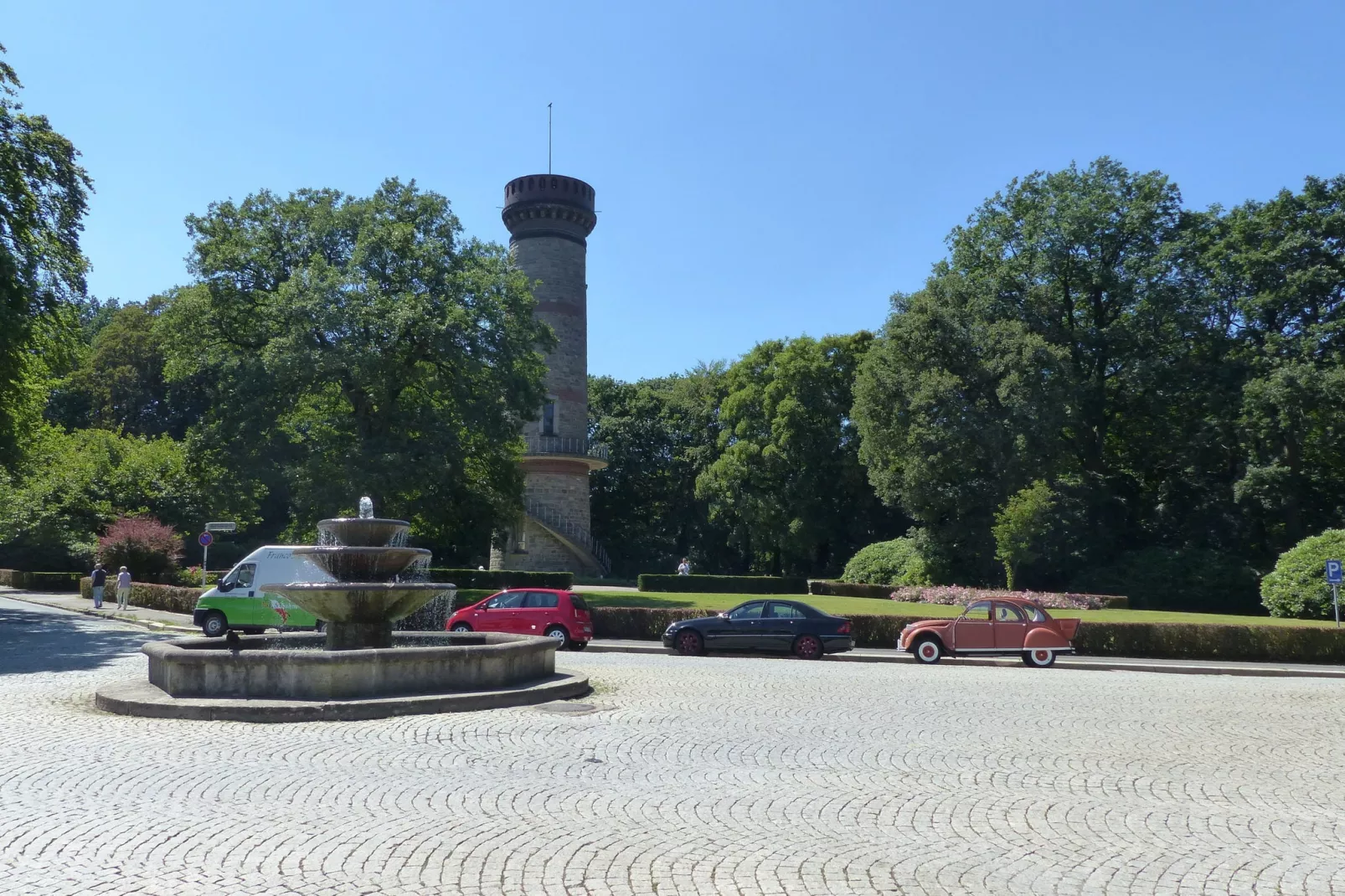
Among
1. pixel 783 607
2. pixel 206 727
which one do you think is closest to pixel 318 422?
pixel 783 607

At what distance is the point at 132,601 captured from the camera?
1356 inches

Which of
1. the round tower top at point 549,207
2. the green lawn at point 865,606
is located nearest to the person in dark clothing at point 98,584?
the green lawn at point 865,606

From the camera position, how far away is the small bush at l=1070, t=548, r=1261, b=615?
40625mm

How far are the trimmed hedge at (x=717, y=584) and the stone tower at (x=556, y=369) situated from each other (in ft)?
23.4

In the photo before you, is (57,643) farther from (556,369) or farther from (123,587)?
(556,369)

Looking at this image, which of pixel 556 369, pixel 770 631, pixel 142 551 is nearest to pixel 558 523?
pixel 556 369

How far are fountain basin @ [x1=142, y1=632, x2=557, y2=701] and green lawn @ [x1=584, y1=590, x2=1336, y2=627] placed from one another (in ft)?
56.1

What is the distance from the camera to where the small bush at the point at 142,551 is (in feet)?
122

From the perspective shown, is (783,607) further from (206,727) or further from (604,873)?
(604,873)

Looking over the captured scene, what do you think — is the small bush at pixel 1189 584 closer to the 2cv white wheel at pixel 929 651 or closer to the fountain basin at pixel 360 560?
the 2cv white wheel at pixel 929 651

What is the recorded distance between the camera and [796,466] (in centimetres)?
5512

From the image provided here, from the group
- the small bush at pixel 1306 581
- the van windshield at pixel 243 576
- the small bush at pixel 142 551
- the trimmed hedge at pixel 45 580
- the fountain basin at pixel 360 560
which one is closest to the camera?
the fountain basin at pixel 360 560


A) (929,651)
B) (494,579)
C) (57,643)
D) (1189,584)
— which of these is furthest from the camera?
(1189,584)

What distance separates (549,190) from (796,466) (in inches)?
767
